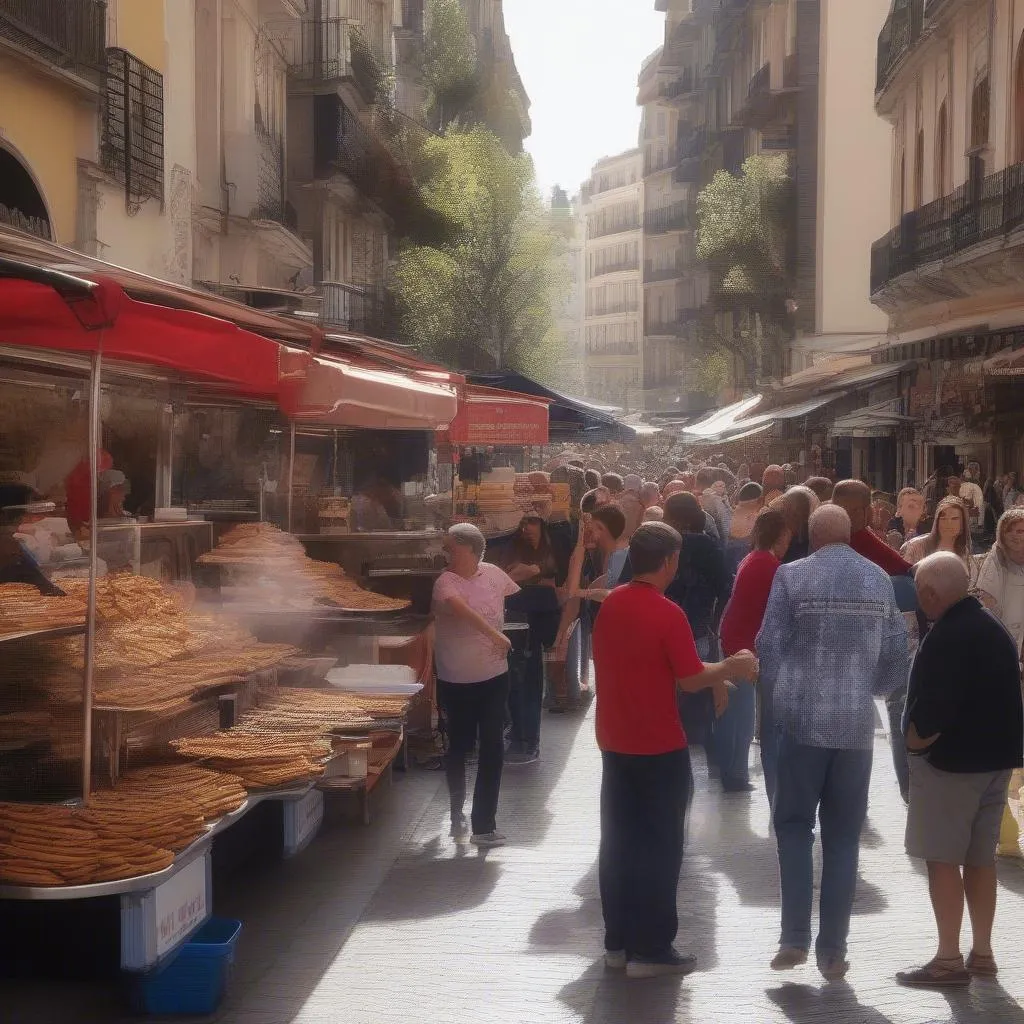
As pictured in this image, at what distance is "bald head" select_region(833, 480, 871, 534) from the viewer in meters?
9.49

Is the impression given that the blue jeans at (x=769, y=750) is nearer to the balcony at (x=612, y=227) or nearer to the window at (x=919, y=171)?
the window at (x=919, y=171)

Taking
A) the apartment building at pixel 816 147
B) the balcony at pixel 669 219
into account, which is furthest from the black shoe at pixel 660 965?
the balcony at pixel 669 219

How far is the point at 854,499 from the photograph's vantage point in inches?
375

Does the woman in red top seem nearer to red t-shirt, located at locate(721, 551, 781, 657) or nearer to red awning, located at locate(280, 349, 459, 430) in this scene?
red t-shirt, located at locate(721, 551, 781, 657)

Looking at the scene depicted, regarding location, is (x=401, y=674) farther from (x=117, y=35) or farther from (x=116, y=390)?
(x=117, y=35)

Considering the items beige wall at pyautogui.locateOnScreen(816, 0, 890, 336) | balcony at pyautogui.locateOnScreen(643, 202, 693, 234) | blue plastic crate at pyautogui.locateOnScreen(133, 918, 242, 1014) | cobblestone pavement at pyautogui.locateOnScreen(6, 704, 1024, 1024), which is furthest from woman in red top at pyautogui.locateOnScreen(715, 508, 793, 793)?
balcony at pyautogui.locateOnScreen(643, 202, 693, 234)

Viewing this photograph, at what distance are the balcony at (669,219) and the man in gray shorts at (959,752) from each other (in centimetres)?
7821

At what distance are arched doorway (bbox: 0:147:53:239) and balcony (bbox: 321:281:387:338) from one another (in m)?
12.1

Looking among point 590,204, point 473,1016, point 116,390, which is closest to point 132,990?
point 473,1016

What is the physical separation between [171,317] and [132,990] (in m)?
2.50

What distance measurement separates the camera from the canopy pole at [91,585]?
21.0 ft

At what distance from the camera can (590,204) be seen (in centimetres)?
12275


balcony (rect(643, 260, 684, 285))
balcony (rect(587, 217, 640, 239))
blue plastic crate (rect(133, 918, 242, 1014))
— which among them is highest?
balcony (rect(587, 217, 640, 239))

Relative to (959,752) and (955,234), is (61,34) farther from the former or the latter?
(955,234)
